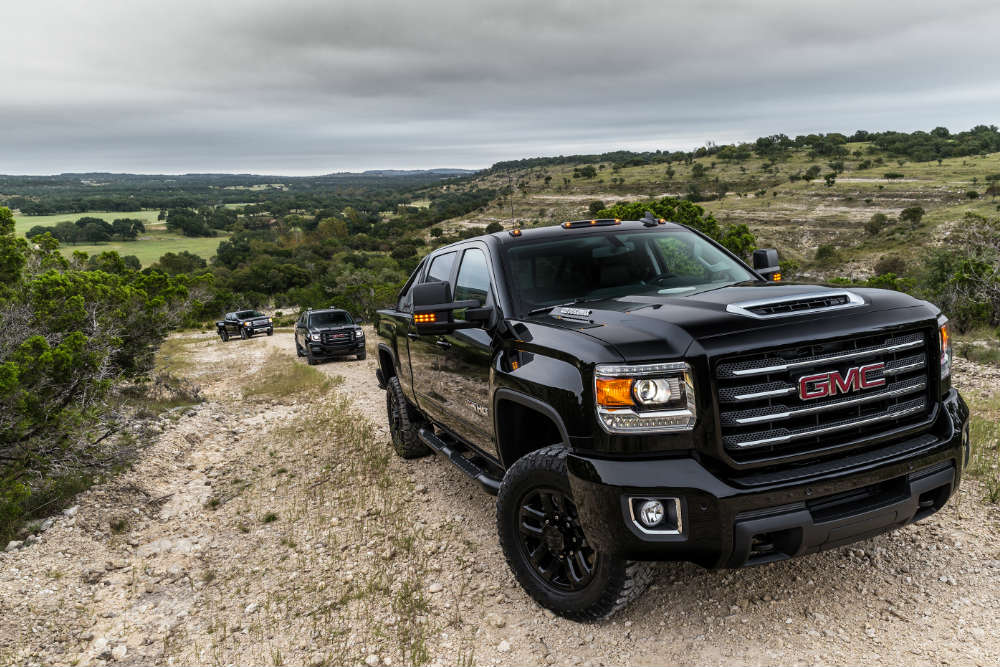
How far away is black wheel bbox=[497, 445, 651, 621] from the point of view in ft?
10.2

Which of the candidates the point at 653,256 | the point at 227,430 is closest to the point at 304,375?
the point at 227,430

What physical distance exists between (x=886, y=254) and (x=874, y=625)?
49434 mm

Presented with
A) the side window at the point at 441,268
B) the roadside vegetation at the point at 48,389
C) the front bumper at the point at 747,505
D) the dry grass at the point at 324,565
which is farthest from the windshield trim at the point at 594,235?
the roadside vegetation at the point at 48,389

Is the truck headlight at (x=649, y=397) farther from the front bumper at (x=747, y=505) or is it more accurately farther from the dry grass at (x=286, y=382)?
the dry grass at (x=286, y=382)

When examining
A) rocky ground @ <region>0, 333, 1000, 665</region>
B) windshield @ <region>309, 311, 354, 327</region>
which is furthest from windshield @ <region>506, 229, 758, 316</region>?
windshield @ <region>309, 311, 354, 327</region>

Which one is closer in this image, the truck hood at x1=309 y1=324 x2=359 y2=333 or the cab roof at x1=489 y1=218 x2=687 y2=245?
the cab roof at x1=489 y1=218 x2=687 y2=245

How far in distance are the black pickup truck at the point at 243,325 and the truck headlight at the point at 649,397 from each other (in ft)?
95.2

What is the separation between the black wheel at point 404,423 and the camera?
6.32 meters

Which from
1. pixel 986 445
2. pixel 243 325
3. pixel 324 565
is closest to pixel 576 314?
pixel 324 565

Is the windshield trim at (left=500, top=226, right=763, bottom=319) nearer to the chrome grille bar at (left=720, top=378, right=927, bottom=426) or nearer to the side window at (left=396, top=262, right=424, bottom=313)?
the chrome grille bar at (left=720, top=378, right=927, bottom=426)

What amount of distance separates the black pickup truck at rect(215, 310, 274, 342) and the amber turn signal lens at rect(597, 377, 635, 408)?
2897 centimetres

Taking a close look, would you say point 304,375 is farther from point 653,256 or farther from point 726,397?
point 726,397

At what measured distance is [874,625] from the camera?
3.13 metres

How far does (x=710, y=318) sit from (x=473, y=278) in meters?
2.08
